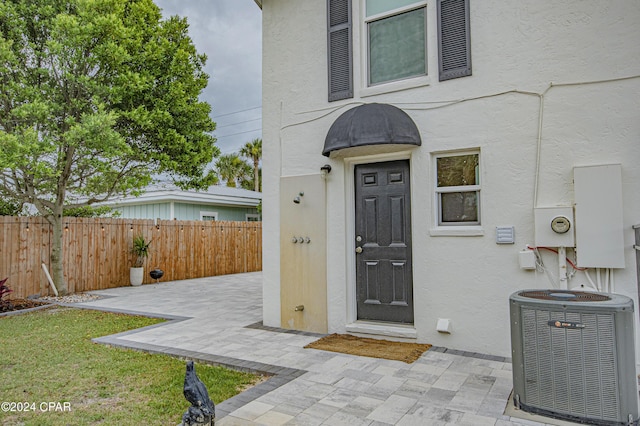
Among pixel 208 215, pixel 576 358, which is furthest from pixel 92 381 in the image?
pixel 208 215

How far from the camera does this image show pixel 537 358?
117 inches

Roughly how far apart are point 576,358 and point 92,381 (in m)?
4.16

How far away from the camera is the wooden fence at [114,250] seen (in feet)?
29.4

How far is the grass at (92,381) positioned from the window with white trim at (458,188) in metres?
2.92

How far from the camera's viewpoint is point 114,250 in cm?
1102

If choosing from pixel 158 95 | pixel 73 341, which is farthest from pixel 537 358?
pixel 158 95

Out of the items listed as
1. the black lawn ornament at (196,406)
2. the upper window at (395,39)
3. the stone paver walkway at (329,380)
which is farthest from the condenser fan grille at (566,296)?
the upper window at (395,39)

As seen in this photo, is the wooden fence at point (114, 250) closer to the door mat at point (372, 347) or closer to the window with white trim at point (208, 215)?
the window with white trim at point (208, 215)

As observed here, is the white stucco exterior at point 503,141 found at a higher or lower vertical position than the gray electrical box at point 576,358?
higher

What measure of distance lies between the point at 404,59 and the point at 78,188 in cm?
851

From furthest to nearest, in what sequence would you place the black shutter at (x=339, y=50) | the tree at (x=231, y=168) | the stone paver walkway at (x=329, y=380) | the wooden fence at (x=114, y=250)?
the tree at (x=231, y=168) → the wooden fence at (x=114, y=250) → the black shutter at (x=339, y=50) → the stone paver walkway at (x=329, y=380)

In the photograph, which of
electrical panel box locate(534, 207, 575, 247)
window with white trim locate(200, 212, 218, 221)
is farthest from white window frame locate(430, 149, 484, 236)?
window with white trim locate(200, 212, 218, 221)

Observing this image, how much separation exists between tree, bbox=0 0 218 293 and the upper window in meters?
5.49

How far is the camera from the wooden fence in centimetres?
896
